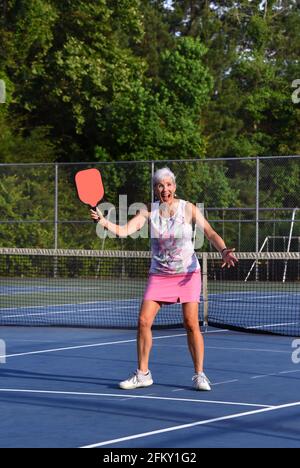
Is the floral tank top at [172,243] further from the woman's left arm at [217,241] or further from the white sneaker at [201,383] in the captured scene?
the white sneaker at [201,383]

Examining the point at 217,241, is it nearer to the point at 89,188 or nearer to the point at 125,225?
the point at 125,225

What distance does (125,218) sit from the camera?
89.1 ft

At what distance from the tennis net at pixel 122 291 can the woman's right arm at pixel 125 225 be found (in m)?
5.60

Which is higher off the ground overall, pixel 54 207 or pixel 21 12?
pixel 21 12

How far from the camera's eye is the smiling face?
9.47m

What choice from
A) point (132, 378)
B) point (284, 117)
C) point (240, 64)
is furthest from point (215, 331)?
point (240, 64)

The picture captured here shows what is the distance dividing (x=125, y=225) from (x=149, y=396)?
1.39 meters

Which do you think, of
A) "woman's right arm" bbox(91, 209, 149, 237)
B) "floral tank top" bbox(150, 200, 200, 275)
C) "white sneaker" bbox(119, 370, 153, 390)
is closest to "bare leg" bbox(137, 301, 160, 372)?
"white sneaker" bbox(119, 370, 153, 390)

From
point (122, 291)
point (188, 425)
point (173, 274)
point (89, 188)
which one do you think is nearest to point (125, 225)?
point (89, 188)

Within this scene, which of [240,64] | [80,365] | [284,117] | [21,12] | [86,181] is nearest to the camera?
[86,181]

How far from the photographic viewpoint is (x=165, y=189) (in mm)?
9508

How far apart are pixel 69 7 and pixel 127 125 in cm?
418

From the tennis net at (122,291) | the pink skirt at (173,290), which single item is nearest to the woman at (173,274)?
the pink skirt at (173,290)

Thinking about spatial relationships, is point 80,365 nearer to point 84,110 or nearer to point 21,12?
point 21,12
